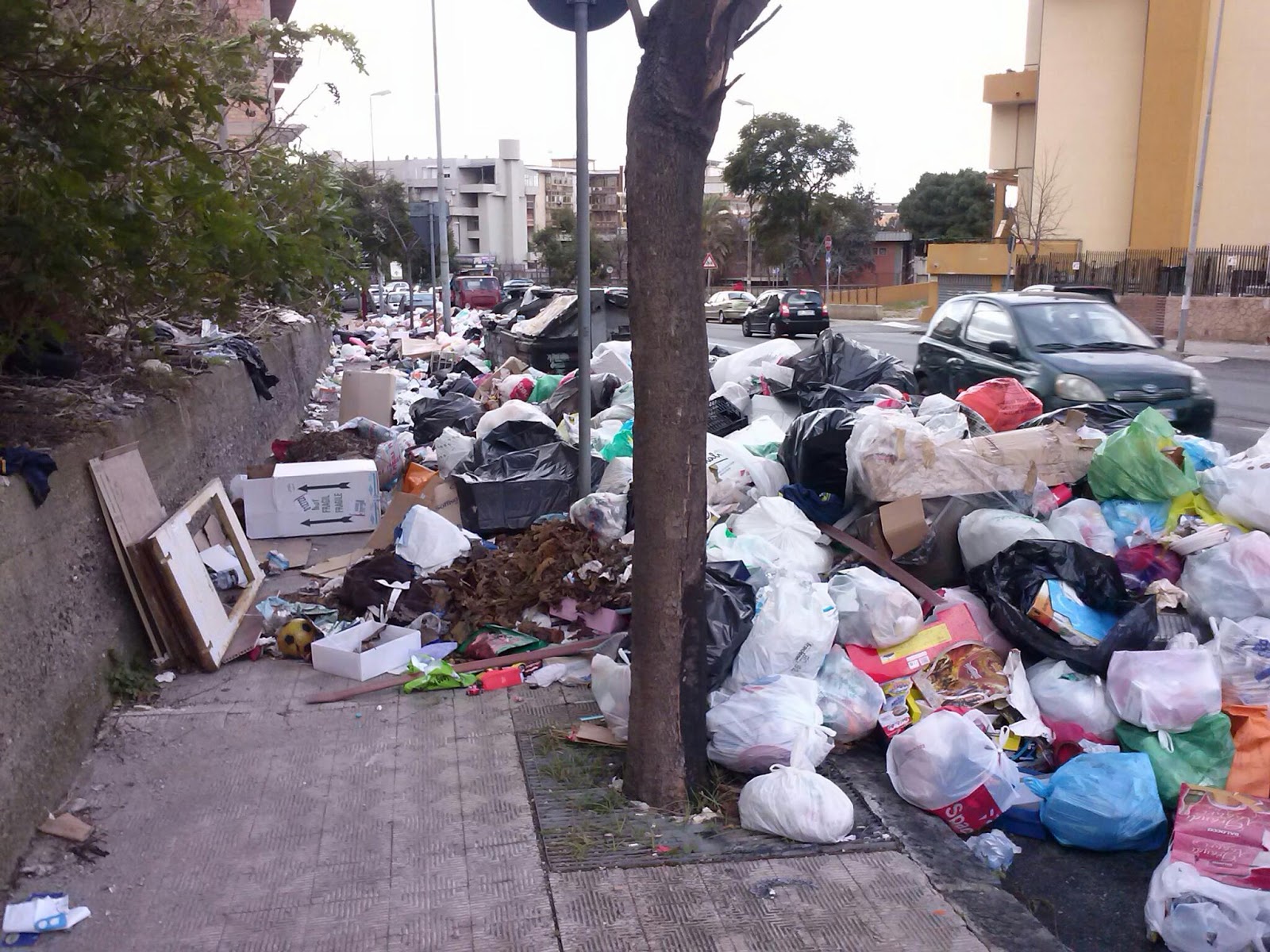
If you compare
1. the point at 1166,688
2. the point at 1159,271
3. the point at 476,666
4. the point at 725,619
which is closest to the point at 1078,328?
the point at 1166,688

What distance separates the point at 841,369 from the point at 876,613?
4343 mm

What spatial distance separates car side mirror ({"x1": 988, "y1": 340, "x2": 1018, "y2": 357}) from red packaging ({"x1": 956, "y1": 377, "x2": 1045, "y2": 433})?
1.96 meters

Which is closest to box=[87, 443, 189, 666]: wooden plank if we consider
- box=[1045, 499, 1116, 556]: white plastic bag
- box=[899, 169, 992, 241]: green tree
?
box=[1045, 499, 1116, 556]: white plastic bag

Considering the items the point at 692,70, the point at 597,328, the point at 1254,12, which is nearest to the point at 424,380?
the point at 597,328

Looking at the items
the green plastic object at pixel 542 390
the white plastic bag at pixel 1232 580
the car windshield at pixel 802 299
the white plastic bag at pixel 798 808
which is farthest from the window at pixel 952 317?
the car windshield at pixel 802 299

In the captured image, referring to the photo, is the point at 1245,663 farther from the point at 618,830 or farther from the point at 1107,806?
the point at 618,830

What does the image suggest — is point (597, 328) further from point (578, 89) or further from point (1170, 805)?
point (1170, 805)

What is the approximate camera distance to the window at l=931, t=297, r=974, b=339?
394 inches

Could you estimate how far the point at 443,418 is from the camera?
33.6ft

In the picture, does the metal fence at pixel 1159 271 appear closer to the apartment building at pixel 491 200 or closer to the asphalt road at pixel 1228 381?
the asphalt road at pixel 1228 381

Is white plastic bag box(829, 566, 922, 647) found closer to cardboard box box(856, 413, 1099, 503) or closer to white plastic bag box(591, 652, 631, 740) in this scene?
cardboard box box(856, 413, 1099, 503)

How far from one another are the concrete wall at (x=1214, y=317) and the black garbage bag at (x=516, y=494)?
2105 centimetres

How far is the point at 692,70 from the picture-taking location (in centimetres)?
331

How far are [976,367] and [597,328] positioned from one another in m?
7.94
